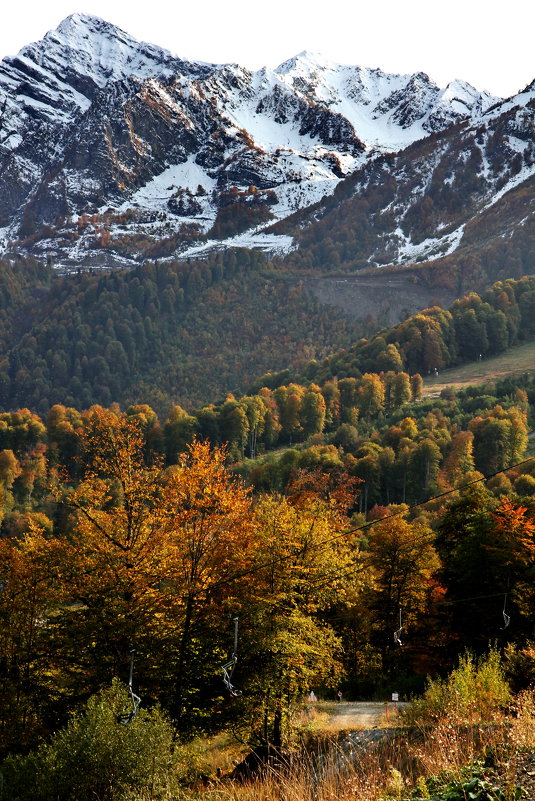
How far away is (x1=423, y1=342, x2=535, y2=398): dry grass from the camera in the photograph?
5733 inches

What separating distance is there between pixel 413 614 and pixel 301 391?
100293mm

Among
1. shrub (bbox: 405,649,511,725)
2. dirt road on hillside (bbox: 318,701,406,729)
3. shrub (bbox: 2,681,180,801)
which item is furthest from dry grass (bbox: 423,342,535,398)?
shrub (bbox: 2,681,180,801)

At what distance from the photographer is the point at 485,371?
155 m

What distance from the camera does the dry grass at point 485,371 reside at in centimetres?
14562

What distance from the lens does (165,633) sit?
23.8 meters

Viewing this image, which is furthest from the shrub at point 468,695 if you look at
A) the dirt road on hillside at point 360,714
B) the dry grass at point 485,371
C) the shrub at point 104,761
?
the dry grass at point 485,371

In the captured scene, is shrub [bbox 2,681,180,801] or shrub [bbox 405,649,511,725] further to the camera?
shrub [bbox 2,681,180,801]

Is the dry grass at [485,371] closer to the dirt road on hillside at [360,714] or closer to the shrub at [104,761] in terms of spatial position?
the dirt road on hillside at [360,714]

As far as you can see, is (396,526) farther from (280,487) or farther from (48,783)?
(280,487)

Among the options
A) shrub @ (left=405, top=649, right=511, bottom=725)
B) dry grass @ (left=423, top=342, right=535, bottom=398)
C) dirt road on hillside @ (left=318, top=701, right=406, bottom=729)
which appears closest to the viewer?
shrub @ (left=405, top=649, right=511, bottom=725)

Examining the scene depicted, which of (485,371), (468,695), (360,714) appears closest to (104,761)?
(468,695)

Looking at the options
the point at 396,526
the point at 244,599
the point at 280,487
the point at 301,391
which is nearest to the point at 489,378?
the point at 301,391

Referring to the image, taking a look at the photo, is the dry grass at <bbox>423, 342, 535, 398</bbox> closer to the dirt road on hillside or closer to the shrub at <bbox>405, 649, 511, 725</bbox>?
the dirt road on hillside

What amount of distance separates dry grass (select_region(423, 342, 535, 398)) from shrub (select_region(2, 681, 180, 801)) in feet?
415
